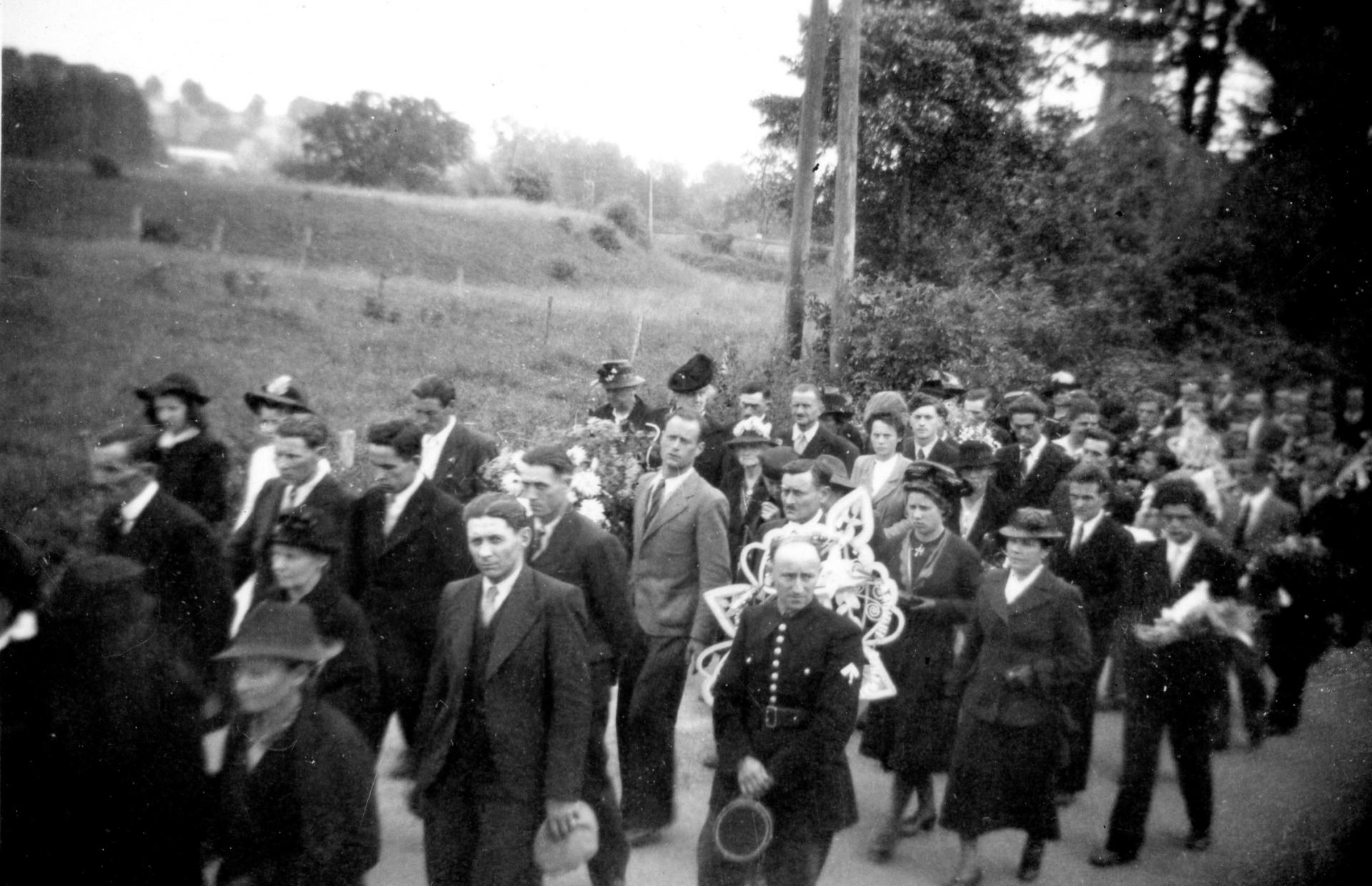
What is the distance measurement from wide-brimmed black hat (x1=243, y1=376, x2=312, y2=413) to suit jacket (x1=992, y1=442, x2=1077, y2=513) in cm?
356

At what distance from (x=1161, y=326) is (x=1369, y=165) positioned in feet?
2.71

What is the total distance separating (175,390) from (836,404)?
13.6 feet

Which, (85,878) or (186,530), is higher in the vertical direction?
(186,530)

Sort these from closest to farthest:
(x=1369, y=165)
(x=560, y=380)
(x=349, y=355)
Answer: (x=1369, y=165), (x=349, y=355), (x=560, y=380)

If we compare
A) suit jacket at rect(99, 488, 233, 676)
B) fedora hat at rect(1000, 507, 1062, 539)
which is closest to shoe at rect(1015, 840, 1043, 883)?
fedora hat at rect(1000, 507, 1062, 539)

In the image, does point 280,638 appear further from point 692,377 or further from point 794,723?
point 692,377

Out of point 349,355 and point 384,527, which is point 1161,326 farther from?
point 349,355

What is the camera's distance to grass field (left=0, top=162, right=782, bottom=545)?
466cm

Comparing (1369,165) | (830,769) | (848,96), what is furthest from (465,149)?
(1369,165)

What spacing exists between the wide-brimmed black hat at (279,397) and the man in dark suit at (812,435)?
289cm

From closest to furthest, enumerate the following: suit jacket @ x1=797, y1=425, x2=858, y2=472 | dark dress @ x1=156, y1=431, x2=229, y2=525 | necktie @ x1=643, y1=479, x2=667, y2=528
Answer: dark dress @ x1=156, y1=431, x2=229, y2=525, necktie @ x1=643, y1=479, x2=667, y2=528, suit jacket @ x1=797, y1=425, x2=858, y2=472

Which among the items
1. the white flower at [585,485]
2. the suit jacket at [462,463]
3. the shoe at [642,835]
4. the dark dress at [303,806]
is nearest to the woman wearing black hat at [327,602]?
the dark dress at [303,806]

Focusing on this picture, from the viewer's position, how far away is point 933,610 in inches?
185

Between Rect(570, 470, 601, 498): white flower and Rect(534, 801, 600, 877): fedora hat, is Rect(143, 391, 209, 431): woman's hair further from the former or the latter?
Rect(534, 801, 600, 877): fedora hat
